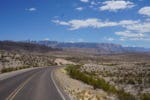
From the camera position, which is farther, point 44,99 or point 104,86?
point 104,86

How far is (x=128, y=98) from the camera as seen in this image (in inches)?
698

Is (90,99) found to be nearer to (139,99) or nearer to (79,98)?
(79,98)

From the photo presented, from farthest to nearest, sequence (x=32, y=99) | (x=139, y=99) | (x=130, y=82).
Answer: (x=130, y=82), (x=139, y=99), (x=32, y=99)

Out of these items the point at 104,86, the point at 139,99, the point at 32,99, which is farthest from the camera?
the point at 104,86

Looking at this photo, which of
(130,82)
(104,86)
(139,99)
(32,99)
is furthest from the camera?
(130,82)

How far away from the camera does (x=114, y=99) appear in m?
19.1

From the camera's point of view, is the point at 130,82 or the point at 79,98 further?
the point at 130,82

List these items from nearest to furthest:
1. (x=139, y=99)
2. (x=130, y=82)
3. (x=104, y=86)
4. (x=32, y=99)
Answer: (x=32, y=99)
(x=139, y=99)
(x=104, y=86)
(x=130, y=82)

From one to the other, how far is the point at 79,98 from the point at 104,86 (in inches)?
323

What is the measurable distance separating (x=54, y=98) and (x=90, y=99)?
2052 mm

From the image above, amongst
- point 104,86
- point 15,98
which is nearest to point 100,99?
point 15,98

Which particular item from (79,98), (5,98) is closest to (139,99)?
(79,98)

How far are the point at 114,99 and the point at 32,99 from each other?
5076 millimetres

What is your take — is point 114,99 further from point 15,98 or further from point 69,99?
point 15,98
